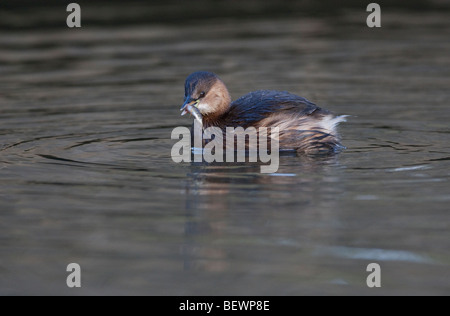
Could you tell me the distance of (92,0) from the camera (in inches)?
717

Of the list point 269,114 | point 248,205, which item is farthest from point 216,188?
point 269,114

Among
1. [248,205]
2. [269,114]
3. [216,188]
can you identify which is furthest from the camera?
[269,114]

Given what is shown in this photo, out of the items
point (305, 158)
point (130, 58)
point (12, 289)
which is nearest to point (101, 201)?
point (12, 289)

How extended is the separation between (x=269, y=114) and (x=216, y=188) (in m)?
1.46

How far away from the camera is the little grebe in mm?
7695

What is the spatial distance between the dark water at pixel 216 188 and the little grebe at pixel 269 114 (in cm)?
28

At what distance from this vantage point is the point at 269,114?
7.66 metres

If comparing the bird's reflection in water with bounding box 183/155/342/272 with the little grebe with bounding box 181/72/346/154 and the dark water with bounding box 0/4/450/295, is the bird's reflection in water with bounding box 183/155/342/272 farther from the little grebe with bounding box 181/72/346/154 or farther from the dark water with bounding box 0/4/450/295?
the little grebe with bounding box 181/72/346/154

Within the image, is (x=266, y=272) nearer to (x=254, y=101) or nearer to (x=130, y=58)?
(x=254, y=101)

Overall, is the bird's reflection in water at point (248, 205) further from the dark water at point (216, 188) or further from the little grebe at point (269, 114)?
the little grebe at point (269, 114)

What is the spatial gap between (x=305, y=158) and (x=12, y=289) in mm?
3486

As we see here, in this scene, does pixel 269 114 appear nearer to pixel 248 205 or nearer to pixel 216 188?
pixel 216 188

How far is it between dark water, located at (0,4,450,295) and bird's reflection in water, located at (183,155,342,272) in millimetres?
16

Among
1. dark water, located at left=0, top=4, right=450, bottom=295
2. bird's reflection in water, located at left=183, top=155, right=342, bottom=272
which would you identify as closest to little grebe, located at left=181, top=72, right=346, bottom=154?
dark water, located at left=0, top=4, right=450, bottom=295
